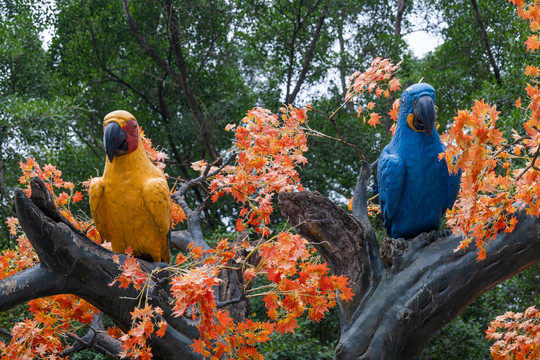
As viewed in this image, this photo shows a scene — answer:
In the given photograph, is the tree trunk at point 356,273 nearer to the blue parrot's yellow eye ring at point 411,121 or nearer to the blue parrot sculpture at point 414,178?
the blue parrot sculpture at point 414,178

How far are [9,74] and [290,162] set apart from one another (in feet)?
15.8

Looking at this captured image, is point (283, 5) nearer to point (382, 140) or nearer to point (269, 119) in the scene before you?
point (382, 140)

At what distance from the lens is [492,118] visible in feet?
6.51

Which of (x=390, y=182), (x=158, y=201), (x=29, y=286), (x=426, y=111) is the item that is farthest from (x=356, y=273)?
(x=29, y=286)

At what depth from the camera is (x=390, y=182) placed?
9.52 ft

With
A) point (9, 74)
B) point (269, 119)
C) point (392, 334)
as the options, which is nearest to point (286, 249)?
point (392, 334)

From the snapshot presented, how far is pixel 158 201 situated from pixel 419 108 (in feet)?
4.46

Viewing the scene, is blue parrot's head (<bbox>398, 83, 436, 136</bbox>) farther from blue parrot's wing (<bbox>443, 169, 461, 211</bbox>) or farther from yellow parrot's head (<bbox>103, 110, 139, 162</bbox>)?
yellow parrot's head (<bbox>103, 110, 139, 162</bbox>)

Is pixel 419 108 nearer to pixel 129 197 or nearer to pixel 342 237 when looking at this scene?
pixel 342 237

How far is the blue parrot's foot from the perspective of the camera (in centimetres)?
266

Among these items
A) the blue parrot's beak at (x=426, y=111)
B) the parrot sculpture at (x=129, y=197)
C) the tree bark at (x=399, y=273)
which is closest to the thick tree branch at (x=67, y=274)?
the parrot sculpture at (x=129, y=197)

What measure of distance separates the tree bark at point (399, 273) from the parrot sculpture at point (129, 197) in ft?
2.11

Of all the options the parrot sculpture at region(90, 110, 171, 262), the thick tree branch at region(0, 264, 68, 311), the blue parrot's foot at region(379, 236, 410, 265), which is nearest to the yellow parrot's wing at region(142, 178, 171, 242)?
the parrot sculpture at region(90, 110, 171, 262)

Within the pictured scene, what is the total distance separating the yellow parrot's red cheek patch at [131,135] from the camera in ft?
9.05
